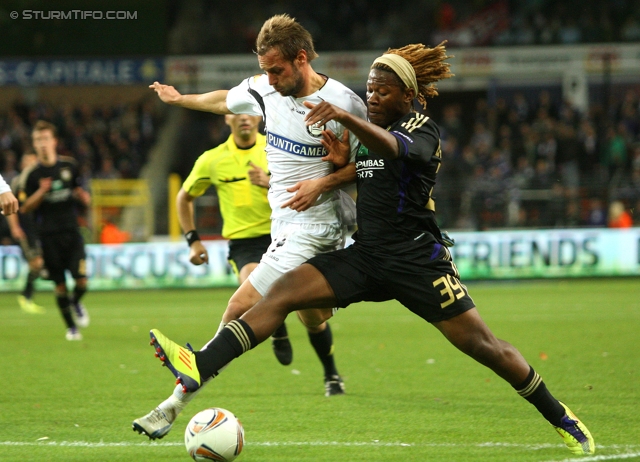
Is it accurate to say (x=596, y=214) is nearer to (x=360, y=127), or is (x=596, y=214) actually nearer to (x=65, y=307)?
(x=65, y=307)

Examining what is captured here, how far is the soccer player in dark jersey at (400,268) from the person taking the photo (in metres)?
5.30

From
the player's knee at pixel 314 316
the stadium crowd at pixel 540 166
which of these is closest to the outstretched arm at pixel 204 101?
Answer: the player's knee at pixel 314 316

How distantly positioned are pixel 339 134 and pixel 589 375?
3.91 metres

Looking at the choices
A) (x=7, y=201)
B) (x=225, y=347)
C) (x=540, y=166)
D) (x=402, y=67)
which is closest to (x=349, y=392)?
(x=225, y=347)

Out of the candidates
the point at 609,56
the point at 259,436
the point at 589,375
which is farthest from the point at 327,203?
the point at 609,56

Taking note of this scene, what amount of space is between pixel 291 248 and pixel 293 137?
2.20 ft

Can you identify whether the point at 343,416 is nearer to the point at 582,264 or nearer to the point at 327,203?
the point at 327,203

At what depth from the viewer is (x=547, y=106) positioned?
25.3 meters

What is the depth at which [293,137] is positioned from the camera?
5.86 meters

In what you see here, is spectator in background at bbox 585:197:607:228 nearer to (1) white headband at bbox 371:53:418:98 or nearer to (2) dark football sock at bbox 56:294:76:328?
(2) dark football sock at bbox 56:294:76:328

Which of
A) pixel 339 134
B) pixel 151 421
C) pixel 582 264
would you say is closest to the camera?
pixel 151 421

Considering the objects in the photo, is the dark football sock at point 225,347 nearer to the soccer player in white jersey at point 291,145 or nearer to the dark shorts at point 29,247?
the soccer player in white jersey at point 291,145

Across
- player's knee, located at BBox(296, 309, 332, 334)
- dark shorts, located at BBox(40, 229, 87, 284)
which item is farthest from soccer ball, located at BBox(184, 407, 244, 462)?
dark shorts, located at BBox(40, 229, 87, 284)

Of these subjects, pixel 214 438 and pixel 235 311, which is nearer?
pixel 214 438
